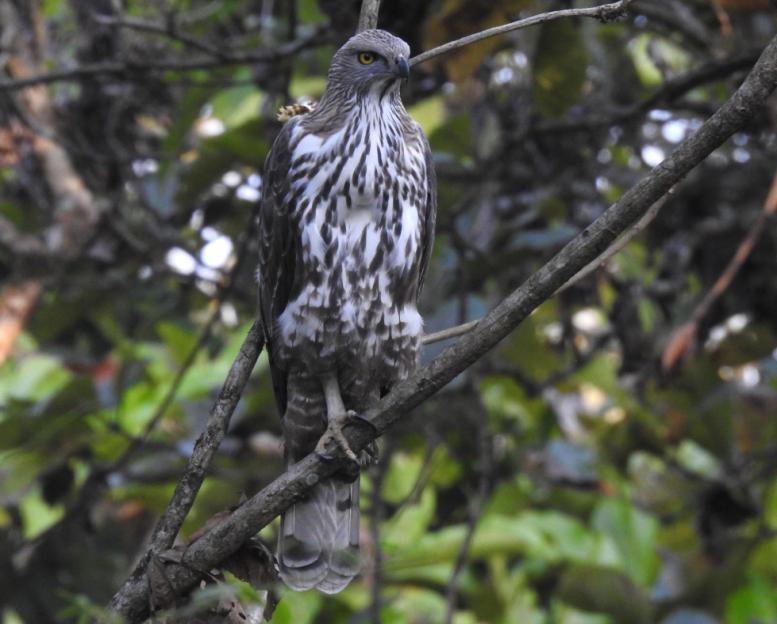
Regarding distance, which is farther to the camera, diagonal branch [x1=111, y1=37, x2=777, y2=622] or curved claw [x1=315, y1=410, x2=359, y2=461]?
curved claw [x1=315, y1=410, x2=359, y2=461]

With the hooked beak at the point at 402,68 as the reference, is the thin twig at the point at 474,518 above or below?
below

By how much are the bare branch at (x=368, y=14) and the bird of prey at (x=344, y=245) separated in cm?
4

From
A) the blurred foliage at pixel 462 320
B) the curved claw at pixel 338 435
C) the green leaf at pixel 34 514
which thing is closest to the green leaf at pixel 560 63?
the blurred foliage at pixel 462 320

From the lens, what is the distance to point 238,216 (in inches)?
186

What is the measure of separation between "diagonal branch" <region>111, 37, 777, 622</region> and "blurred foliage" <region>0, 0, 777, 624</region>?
55.4 inches

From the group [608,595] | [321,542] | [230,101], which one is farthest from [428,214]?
[230,101]

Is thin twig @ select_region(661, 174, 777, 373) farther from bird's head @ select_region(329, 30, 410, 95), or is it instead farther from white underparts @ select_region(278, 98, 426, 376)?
bird's head @ select_region(329, 30, 410, 95)

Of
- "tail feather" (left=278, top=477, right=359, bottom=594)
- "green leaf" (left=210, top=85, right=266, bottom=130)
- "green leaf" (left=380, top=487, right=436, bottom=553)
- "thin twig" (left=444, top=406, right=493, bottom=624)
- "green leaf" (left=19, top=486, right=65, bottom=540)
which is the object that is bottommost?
"green leaf" (left=19, top=486, right=65, bottom=540)

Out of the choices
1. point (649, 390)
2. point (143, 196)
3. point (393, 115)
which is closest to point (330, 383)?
point (393, 115)

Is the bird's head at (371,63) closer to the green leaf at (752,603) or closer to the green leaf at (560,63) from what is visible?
the green leaf at (560,63)

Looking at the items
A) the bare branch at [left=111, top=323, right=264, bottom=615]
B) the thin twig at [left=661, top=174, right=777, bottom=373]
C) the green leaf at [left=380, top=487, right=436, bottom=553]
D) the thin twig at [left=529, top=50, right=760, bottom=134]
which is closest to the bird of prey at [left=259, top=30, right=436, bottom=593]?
the bare branch at [left=111, top=323, right=264, bottom=615]

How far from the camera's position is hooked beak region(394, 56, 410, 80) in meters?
2.99

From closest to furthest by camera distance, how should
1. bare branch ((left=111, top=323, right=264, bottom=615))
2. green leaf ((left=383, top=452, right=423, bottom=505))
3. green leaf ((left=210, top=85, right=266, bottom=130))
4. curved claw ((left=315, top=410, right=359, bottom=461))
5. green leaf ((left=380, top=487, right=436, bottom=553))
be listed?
bare branch ((left=111, top=323, right=264, bottom=615)) < curved claw ((left=315, top=410, right=359, bottom=461)) < green leaf ((left=380, top=487, right=436, bottom=553)) < green leaf ((left=210, top=85, right=266, bottom=130)) < green leaf ((left=383, top=452, right=423, bottom=505))

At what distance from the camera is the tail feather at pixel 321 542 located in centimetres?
323
